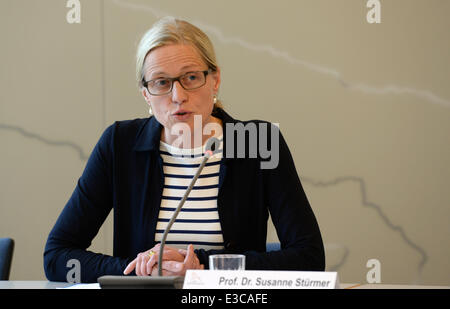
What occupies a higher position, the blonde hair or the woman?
the blonde hair

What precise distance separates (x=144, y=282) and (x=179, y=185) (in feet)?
2.14

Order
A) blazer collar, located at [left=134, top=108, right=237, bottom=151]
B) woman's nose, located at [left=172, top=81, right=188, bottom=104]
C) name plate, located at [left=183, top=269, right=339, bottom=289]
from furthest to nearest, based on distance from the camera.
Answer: blazer collar, located at [left=134, top=108, right=237, bottom=151]
woman's nose, located at [left=172, top=81, right=188, bottom=104]
name plate, located at [left=183, top=269, right=339, bottom=289]

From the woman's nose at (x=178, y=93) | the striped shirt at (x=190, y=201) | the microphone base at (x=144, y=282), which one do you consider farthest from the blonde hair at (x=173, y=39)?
the microphone base at (x=144, y=282)

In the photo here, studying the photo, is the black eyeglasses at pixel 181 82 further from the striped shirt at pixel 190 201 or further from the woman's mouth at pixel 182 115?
the striped shirt at pixel 190 201

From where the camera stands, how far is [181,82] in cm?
159

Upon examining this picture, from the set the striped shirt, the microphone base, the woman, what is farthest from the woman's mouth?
the microphone base

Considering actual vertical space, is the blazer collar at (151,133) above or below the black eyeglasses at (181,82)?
below

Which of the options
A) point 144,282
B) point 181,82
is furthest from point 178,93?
point 144,282

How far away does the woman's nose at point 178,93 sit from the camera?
1563 millimetres

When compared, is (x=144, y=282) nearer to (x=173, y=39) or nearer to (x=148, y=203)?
(x=148, y=203)

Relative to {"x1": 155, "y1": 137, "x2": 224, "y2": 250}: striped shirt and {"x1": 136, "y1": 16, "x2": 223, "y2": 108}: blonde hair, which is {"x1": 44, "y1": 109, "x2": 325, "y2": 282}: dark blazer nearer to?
{"x1": 155, "y1": 137, "x2": 224, "y2": 250}: striped shirt

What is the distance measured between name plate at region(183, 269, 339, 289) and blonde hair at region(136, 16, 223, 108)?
0.82 metres

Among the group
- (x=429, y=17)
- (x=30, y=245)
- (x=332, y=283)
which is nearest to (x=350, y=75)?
(x=429, y=17)

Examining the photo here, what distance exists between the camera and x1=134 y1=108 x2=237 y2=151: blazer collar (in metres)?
1.70
